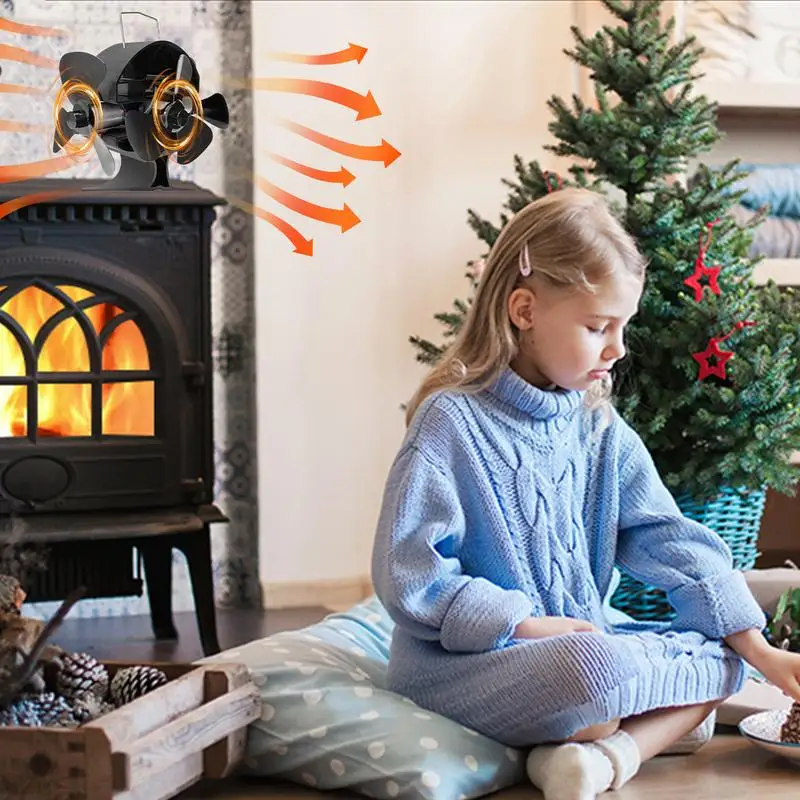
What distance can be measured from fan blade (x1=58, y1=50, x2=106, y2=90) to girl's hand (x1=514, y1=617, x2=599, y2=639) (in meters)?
0.89

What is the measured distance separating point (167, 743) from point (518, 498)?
62 centimetres

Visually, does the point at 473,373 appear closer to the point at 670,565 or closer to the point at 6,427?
the point at 670,565

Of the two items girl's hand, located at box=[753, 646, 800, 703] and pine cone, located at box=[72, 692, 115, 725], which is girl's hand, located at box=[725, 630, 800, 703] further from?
pine cone, located at box=[72, 692, 115, 725]

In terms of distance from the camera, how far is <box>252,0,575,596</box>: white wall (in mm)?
3549

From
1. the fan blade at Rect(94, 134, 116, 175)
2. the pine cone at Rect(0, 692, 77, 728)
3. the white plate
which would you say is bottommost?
the white plate

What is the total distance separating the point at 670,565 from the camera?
2197 mm

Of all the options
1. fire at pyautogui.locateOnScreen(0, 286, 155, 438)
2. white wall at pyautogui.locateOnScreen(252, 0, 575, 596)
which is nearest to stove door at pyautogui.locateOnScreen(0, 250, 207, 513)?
fire at pyautogui.locateOnScreen(0, 286, 155, 438)

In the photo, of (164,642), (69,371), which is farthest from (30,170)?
(164,642)

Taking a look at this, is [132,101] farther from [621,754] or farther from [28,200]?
[28,200]

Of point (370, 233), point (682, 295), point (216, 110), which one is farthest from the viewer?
point (370, 233)

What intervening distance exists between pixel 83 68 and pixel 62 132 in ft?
0.28

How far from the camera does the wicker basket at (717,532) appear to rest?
2.91m

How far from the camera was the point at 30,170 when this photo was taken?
3.38 meters

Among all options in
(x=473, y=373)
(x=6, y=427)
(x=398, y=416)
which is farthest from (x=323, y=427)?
(x=473, y=373)
